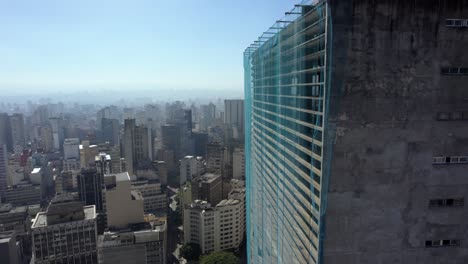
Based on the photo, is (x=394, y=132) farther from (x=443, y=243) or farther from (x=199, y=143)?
(x=199, y=143)

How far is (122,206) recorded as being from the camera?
20203 mm

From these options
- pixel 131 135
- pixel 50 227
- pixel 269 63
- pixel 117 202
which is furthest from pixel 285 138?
pixel 131 135

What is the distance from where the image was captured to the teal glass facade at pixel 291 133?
5.47 meters

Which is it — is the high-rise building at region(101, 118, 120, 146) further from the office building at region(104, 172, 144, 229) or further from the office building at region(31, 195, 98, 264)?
the office building at region(31, 195, 98, 264)

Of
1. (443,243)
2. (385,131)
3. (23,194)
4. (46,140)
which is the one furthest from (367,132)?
(46,140)

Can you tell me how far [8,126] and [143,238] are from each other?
47749mm

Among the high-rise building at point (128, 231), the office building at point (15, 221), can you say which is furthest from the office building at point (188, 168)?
the office building at point (15, 221)

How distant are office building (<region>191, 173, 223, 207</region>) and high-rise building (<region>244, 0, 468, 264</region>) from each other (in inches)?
792

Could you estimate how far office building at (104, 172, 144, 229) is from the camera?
66.0ft

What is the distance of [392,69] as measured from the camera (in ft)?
16.5

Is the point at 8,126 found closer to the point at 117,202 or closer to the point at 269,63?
the point at 117,202

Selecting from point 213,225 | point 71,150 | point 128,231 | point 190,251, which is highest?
point 71,150

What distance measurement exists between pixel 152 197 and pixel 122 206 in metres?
9.02

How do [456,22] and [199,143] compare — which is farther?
[199,143]
